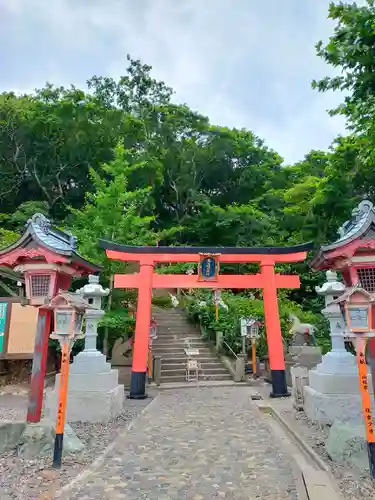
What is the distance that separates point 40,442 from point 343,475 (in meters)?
4.45

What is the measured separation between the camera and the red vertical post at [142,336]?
35.4 ft

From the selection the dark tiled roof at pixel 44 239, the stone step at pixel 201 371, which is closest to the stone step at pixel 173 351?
the stone step at pixel 201 371

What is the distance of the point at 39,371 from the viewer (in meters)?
6.47

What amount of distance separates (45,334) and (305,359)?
33.0 feet

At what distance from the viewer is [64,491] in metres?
4.27

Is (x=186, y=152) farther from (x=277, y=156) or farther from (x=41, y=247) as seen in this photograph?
(x=41, y=247)

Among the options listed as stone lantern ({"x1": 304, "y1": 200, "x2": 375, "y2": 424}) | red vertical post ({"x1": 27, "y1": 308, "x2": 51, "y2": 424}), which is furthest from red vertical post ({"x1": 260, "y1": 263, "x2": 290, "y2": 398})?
red vertical post ({"x1": 27, "y1": 308, "x2": 51, "y2": 424})

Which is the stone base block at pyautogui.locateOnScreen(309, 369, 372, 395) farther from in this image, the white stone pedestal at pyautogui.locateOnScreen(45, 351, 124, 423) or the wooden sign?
the wooden sign

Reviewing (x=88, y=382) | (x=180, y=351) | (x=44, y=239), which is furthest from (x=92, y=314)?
(x=180, y=351)

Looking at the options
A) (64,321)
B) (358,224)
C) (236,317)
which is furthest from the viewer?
(236,317)

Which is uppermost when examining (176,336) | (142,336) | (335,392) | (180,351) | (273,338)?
(176,336)

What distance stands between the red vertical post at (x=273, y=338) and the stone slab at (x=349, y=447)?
5.57m

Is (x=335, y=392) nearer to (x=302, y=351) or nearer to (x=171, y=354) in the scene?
(x=302, y=351)

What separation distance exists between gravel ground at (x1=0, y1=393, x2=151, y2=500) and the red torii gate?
4.05m
